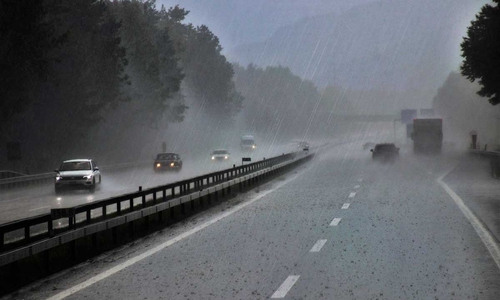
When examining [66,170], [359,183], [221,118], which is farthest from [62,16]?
[221,118]

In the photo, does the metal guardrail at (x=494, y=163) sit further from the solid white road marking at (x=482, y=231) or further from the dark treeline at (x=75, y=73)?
the dark treeline at (x=75, y=73)

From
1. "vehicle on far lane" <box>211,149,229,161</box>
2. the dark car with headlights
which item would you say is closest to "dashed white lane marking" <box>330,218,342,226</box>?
the dark car with headlights

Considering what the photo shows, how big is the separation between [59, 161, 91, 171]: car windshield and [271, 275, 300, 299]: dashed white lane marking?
83.7 ft

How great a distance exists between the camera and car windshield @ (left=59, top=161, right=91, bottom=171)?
1400 inches

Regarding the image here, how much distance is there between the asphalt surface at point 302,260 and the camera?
33.8ft

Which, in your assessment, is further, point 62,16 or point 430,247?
point 62,16

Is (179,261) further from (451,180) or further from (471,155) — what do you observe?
(471,155)

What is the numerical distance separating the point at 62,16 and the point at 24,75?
55.7 feet

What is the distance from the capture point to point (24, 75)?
4603cm

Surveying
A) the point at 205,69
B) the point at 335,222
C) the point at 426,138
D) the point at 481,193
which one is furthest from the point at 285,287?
the point at 205,69

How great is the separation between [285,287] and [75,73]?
172ft

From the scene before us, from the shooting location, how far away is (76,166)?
3597cm

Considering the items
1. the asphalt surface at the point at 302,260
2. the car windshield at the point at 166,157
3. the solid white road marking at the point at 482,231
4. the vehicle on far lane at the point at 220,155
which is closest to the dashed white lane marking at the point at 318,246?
the asphalt surface at the point at 302,260

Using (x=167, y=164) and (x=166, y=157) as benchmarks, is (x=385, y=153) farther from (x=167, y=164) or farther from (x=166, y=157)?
(x=167, y=164)
